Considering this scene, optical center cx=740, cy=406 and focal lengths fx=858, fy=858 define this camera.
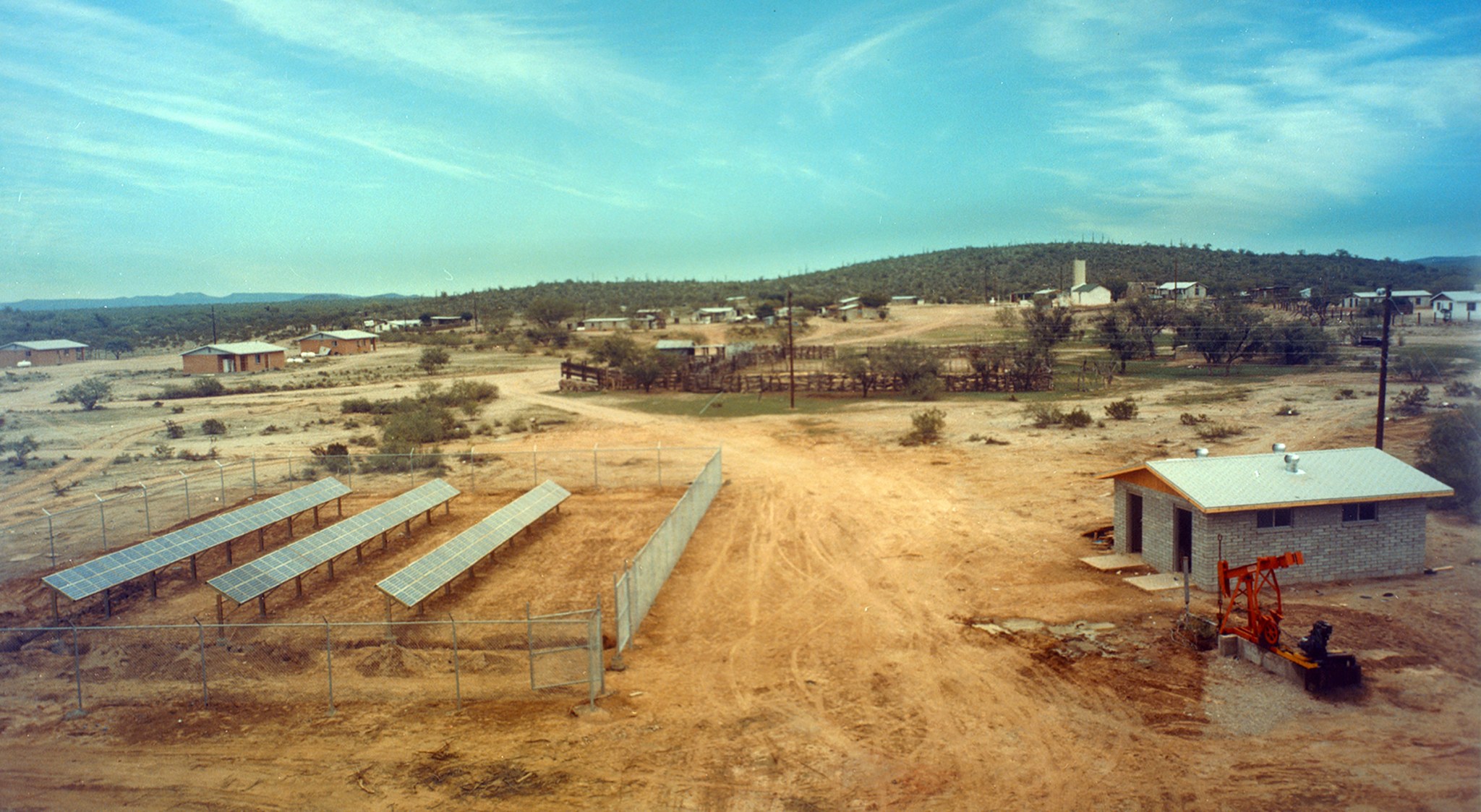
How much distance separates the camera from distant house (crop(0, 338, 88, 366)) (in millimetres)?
72625

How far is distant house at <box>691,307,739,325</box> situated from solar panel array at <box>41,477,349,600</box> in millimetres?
83631

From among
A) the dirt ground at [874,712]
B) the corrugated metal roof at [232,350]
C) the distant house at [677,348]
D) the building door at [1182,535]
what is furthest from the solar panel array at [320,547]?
the corrugated metal roof at [232,350]

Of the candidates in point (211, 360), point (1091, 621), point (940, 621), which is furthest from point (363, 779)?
point (211, 360)

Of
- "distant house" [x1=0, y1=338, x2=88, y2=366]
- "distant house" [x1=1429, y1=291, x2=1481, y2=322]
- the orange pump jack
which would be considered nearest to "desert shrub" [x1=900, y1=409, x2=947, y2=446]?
the orange pump jack

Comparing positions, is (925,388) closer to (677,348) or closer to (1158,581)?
(677,348)

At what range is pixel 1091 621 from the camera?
1530 centimetres

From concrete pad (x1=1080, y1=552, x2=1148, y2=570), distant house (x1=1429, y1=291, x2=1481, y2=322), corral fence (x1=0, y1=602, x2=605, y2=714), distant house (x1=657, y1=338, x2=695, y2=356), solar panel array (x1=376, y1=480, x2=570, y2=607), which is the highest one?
distant house (x1=1429, y1=291, x2=1481, y2=322)

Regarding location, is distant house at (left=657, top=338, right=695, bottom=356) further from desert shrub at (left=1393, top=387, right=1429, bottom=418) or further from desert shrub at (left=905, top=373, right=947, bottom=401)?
desert shrub at (left=1393, top=387, right=1429, bottom=418)

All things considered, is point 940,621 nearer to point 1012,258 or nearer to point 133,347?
point 133,347

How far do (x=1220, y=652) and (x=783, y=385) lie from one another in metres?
40.0

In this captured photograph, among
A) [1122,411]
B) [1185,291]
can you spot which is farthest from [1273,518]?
[1185,291]

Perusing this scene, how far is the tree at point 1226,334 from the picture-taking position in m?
55.8

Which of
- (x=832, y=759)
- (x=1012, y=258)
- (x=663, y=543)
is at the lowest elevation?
(x=832, y=759)

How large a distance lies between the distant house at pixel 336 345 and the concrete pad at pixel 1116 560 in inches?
3135
